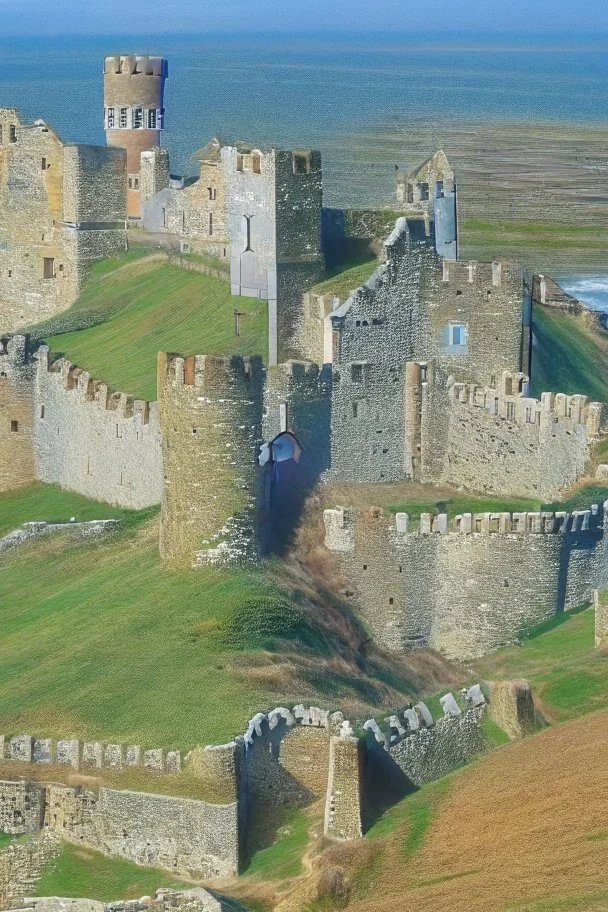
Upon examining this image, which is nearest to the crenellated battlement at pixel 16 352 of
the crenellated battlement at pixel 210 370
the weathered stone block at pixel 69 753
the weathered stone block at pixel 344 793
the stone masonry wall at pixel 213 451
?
the stone masonry wall at pixel 213 451

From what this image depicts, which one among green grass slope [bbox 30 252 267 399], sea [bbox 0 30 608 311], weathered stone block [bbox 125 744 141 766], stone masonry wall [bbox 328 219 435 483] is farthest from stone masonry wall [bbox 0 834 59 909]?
sea [bbox 0 30 608 311]

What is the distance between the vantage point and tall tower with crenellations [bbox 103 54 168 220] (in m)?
88.3

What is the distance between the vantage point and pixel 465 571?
59.4m

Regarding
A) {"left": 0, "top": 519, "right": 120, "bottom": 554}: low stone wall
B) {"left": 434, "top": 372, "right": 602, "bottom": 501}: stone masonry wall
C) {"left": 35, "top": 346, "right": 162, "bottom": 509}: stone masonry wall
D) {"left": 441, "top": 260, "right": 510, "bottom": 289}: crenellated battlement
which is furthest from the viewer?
{"left": 35, "top": 346, "right": 162, "bottom": 509}: stone masonry wall

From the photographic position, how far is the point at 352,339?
62438mm

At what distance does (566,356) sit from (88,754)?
74.9ft

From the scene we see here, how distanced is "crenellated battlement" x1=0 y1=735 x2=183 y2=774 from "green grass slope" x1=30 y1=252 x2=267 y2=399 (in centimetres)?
1371

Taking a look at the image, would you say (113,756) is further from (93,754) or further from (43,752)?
(43,752)

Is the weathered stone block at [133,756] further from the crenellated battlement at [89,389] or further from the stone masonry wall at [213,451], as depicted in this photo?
the crenellated battlement at [89,389]

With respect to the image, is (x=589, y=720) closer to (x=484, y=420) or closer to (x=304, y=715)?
(x=304, y=715)

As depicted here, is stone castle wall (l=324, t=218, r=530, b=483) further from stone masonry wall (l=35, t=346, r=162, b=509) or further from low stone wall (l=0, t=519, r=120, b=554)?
low stone wall (l=0, t=519, r=120, b=554)

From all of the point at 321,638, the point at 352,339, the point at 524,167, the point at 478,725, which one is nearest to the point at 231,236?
the point at 352,339

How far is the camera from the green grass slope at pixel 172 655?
169ft

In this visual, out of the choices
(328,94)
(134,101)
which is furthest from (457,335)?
→ (328,94)
